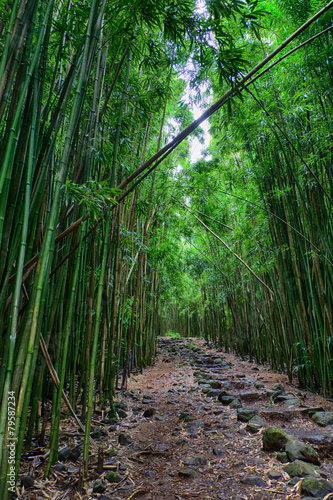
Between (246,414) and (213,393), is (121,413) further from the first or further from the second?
(213,393)

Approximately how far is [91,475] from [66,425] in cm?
60

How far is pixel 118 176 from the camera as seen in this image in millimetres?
2398

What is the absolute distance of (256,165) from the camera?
10.4 ft

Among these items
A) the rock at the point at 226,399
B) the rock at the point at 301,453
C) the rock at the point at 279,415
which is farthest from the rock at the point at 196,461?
the rock at the point at 226,399

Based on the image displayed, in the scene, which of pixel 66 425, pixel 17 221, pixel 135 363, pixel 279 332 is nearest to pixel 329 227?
pixel 279 332

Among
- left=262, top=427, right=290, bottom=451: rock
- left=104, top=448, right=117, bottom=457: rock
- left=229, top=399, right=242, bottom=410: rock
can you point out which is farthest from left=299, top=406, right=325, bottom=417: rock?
left=104, top=448, right=117, bottom=457: rock

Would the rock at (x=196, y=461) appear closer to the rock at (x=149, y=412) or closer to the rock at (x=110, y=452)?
the rock at (x=110, y=452)

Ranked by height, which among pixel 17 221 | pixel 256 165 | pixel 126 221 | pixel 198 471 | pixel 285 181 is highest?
pixel 256 165

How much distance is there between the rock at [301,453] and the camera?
1378 millimetres

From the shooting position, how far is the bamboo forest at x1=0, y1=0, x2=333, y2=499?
1.07m

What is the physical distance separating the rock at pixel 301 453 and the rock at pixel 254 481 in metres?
0.23

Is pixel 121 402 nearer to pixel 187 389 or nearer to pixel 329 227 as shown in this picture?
pixel 187 389

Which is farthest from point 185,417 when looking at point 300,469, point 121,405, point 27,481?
point 27,481

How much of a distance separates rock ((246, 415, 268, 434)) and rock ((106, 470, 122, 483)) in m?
1.00
